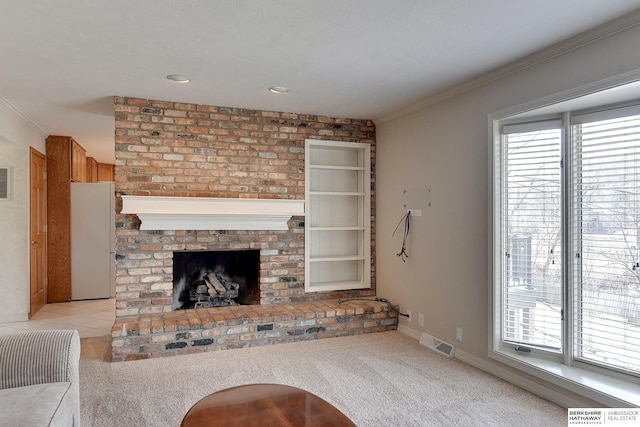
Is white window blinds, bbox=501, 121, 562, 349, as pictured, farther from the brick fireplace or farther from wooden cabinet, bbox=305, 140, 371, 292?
wooden cabinet, bbox=305, 140, 371, 292

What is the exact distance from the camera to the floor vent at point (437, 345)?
152 inches

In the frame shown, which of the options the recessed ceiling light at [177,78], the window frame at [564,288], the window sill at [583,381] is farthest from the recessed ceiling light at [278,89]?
the window sill at [583,381]

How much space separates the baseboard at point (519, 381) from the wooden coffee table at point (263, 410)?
1801 mm

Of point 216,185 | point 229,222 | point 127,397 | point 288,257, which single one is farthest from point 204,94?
point 127,397

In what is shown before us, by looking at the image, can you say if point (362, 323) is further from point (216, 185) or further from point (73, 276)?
point (73, 276)

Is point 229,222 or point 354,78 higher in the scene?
point 354,78

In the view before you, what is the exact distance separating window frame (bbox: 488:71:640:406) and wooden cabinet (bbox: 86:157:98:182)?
7.21 meters

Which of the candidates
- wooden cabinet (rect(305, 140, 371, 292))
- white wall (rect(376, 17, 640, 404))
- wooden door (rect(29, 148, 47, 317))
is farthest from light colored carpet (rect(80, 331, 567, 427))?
wooden door (rect(29, 148, 47, 317))

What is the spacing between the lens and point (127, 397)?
2.98 meters

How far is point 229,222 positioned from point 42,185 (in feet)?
10.9

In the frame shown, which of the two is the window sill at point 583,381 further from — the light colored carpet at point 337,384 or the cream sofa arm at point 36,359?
the cream sofa arm at point 36,359

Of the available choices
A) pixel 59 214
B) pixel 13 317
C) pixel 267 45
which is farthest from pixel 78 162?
pixel 267 45

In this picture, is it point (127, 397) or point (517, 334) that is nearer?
point (127, 397)

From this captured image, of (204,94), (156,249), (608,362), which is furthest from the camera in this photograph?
(156,249)
